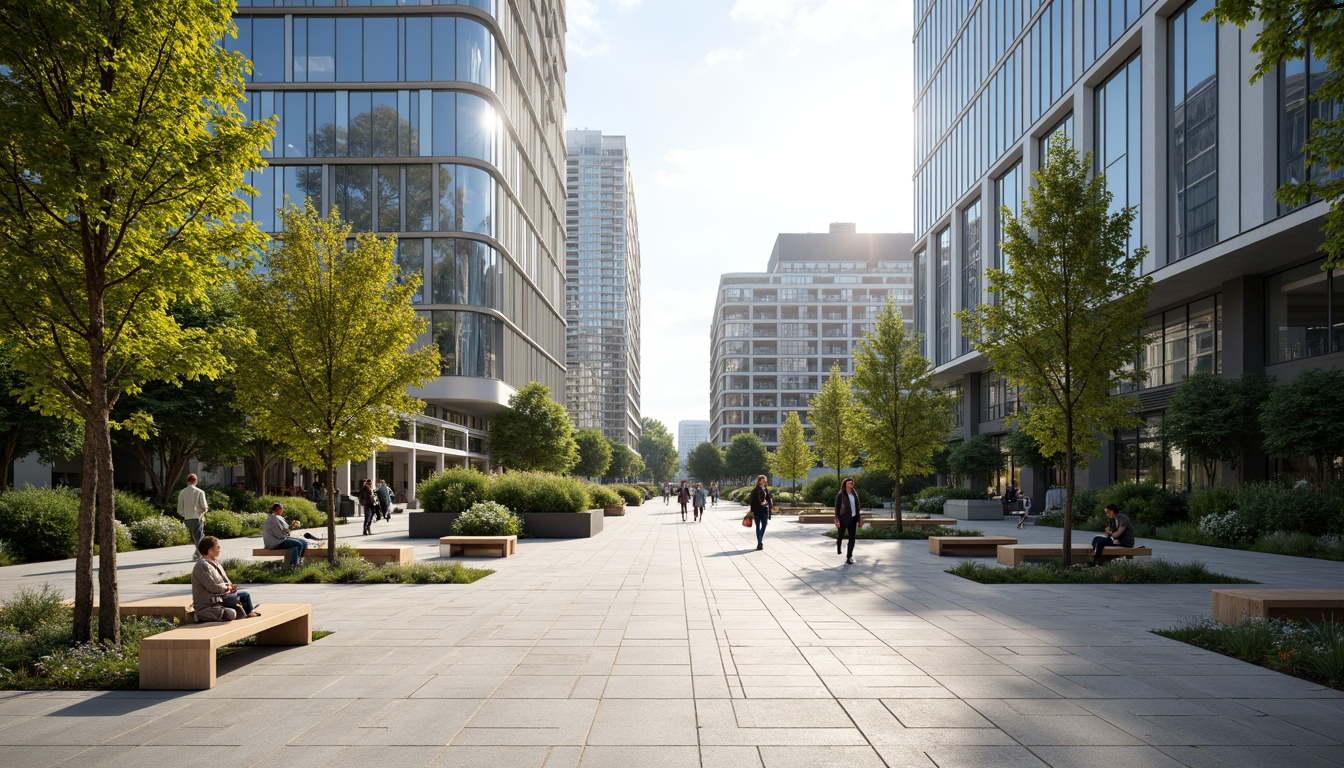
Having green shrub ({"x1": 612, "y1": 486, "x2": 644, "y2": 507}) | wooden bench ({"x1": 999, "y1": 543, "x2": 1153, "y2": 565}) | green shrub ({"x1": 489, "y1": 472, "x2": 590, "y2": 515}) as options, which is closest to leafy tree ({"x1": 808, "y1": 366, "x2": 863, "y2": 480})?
green shrub ({"x1": 612, "y1": 486, "x2": 644, "y2": 507})

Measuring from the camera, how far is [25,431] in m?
25.8

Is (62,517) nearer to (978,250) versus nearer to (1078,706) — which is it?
(1078,706)

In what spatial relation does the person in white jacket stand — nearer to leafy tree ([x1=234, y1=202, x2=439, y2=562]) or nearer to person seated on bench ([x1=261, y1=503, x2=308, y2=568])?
person seated on bench ([x1=261, y1=503, x2=308, y2=568])

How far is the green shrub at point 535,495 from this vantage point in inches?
949

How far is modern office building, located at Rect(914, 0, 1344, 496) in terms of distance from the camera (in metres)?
23.1

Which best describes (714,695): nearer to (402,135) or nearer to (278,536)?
(278,536)

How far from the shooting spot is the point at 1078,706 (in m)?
6.02

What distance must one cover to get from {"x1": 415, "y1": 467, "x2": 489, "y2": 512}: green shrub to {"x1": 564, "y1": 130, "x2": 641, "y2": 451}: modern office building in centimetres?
15833

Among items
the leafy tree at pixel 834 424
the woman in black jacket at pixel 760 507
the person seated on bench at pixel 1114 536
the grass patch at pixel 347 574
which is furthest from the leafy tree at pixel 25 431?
the leafy tree at pixel 834 424

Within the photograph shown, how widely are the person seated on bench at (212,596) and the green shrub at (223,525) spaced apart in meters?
16.7

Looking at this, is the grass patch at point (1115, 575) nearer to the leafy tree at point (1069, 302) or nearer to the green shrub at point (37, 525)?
the leafy tree at point (1069, 302)

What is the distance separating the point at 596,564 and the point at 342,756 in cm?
1165

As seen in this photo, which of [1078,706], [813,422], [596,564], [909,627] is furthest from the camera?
[813,422]

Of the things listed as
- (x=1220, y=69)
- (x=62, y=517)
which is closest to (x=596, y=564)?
(x=62, y=517)
